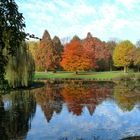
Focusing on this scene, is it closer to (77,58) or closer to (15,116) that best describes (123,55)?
(77,58)

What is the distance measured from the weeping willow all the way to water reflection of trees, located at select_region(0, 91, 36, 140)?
3.88 meters

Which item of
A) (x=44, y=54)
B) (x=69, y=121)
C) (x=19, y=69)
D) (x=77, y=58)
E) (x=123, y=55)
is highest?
(x=44, y=54)

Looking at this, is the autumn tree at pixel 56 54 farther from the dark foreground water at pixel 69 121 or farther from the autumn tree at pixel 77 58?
the dark foreground water at pixel 69 121

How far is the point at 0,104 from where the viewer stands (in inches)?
1145

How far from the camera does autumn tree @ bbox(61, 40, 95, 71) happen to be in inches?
3093

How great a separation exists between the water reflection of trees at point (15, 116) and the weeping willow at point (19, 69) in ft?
12.7

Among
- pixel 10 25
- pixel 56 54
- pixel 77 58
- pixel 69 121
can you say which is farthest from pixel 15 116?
pixel 56 54

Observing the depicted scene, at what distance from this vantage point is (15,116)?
2327 centimetres

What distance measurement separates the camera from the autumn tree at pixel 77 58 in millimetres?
78562

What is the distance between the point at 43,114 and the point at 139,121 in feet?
23.6

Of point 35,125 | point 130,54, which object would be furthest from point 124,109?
point 130,54

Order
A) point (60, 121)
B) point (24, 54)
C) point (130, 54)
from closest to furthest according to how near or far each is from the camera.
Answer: point (60, 121) → point (24, 54) → point (130, 54)

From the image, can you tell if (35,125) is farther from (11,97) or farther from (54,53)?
(54,53)

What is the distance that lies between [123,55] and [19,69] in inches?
2071
